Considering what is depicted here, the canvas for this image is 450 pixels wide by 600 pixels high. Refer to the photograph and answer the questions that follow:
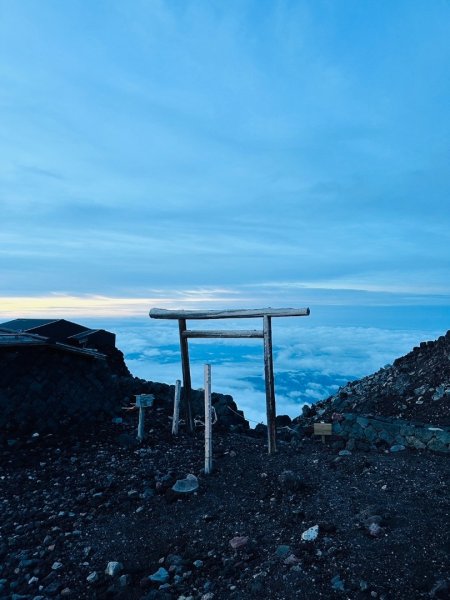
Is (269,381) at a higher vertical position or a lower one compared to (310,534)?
higher

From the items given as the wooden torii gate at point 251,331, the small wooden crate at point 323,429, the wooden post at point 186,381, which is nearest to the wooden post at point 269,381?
the wooden torii gate at point 251,331

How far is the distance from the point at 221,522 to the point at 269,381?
3577 millimetres

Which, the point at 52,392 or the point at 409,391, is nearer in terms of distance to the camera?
the point at 52,392

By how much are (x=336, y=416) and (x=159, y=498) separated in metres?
6.28

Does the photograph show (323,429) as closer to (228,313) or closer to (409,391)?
(228,313)

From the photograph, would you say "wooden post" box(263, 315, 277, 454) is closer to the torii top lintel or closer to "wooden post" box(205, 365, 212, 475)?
the torii top lintel

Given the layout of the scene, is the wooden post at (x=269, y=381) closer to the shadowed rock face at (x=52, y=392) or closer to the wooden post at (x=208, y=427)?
the wooden post at (x=208, y=427)

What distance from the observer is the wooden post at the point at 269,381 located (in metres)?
10.1

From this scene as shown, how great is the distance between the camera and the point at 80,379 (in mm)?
12195

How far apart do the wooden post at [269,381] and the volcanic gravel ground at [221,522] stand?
1.52 feet

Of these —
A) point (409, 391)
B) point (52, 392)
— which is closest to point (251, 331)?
point (52, 392)

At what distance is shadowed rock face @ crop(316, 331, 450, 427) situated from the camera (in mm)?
14320

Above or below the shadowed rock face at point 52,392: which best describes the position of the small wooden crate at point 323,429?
below

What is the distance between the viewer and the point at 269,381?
10.2 metres
